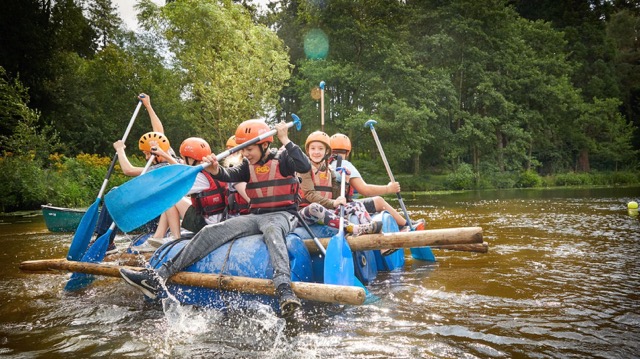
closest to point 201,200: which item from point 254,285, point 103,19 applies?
point 254,285

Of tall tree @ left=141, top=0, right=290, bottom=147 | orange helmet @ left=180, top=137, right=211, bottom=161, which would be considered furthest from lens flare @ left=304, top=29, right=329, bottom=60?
orange helmet @ left=180, top=137, right=211, bottom=161

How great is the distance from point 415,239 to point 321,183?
1.71 m

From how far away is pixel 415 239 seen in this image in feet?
11.9

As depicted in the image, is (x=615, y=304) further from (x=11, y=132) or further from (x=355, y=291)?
(x=11, y=132)

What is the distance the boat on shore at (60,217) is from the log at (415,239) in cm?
764

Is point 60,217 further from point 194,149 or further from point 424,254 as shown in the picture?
point 424,254

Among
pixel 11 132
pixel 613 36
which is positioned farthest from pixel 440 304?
pixel 613 36

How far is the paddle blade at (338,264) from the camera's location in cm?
352

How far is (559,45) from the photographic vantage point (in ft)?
104

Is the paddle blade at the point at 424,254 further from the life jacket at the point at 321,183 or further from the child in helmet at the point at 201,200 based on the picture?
the child in helmet at the point at 201,200

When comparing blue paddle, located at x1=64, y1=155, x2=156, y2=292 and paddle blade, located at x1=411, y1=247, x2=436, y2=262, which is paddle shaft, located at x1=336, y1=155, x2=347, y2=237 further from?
blue paddle, located at x1=64, y1=155, x2=156, y2=292

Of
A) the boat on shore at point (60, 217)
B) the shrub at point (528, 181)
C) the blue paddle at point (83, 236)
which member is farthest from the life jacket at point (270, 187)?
the shrub at point (528, 181)

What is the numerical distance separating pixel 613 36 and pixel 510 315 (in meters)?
42.5

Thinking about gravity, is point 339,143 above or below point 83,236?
above
